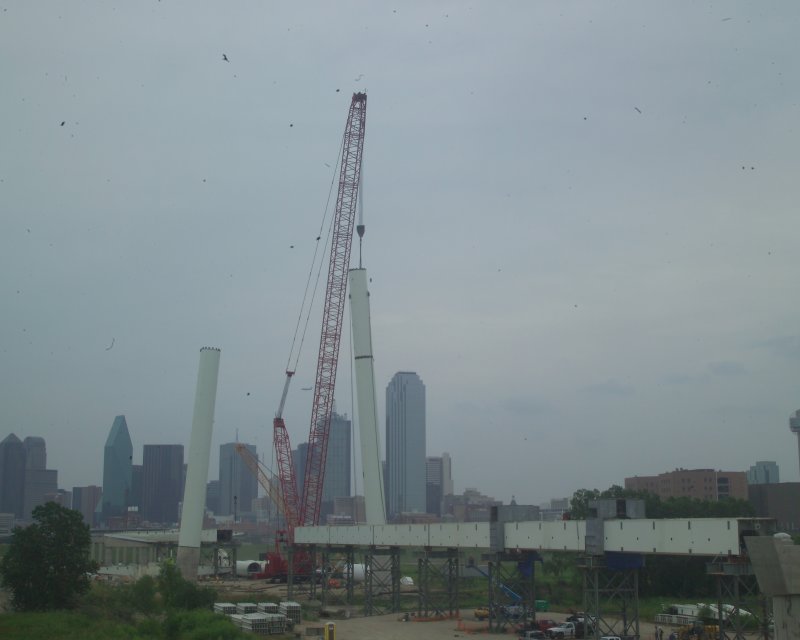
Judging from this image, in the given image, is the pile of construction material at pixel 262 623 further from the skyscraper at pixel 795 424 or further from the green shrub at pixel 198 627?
the skyscraper at pixel 795 424

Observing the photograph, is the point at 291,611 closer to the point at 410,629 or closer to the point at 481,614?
the point at 410,629

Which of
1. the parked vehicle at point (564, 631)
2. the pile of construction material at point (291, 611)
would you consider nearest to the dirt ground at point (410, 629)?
the pile of construction material at point (291, 611)

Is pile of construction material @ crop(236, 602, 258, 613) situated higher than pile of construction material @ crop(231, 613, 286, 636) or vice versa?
pile of construction material @ crop(236, 602, 258, 613)

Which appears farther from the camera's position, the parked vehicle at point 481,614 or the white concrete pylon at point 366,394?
the white concrete pylon at point 366,394

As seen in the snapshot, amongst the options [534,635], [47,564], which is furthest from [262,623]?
[534,635]

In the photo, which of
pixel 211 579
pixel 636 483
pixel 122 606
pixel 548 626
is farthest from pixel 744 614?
pixel 636 483

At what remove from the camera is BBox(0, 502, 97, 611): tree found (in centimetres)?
5234

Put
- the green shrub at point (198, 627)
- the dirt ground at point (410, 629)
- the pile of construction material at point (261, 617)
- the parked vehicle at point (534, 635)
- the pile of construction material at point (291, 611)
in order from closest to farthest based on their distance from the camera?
the green shrub at point (198, 627), the parked vehicle at point (534, 635), the dirt ground at point (410, 629), the pile of construction material at point (261, 617), the pile of construction material at point (291, 611)

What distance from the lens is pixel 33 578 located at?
172 feet

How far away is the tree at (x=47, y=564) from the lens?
52.3m

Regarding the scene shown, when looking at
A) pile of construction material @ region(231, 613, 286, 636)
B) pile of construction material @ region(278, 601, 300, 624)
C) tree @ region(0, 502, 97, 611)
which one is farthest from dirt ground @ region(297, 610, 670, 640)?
tree @ region(0, 502, 97, 611)

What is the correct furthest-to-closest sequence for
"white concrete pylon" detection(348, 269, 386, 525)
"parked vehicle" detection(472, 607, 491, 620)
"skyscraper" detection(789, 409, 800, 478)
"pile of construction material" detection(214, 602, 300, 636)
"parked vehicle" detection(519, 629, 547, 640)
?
"skyscraper" detection(789, 409, 800, 478), "white concrete pylon" detection(348, 269, 386, 525), "parked vehicle" detection(472, 607, 491, 620), "pile of construction material" detection(214, 602, 300, 636), "parked vehicle" detection(519, 629, 547, 640)

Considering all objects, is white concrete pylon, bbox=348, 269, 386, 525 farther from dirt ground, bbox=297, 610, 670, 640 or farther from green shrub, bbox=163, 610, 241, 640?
green shrub, bbox=163, 610, 241, 640

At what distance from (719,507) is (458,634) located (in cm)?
Result: 4856
